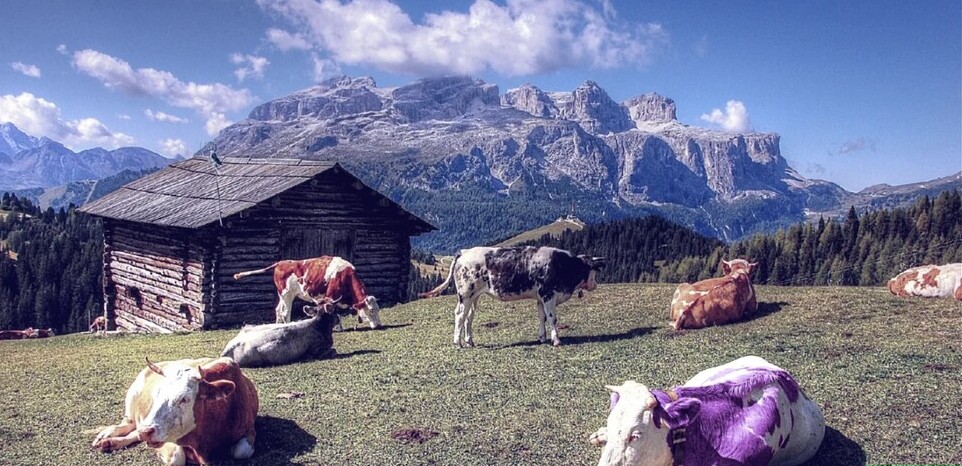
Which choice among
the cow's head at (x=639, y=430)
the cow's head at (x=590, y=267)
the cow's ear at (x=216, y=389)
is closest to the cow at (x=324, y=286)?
the cow's head at (x=590, y=267)

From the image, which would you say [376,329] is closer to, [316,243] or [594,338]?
[594,338]

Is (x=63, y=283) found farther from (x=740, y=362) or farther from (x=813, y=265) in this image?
(x=740, y=362)

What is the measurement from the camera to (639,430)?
6.47 meters

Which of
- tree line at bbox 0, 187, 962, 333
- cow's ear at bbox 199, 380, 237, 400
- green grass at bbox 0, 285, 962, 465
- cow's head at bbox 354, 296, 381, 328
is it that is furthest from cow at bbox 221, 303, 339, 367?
tree line at bbox 0, 187, 962, 333

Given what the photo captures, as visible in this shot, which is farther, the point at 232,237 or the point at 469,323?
the point at 232,237

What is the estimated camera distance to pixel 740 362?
877cm

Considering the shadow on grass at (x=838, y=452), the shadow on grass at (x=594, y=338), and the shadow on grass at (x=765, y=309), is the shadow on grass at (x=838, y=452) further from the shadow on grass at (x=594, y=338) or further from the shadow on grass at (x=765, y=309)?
the shadow on grass at (x=765, y=309)

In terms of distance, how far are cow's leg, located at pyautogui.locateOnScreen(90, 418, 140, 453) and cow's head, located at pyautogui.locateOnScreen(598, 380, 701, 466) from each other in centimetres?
691

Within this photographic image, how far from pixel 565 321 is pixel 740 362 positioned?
1080cm

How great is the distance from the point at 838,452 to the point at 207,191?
87.0ft

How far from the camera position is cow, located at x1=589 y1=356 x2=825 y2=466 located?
6508 millimetres

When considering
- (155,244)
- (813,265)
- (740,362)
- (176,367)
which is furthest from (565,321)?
(813,265)

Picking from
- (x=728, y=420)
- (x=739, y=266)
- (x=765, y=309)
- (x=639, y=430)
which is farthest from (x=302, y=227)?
(x=639, y=430)

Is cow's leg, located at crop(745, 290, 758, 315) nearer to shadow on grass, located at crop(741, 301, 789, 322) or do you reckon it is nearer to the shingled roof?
shadow on grass, located at crop(741, 301, 789, 322)
